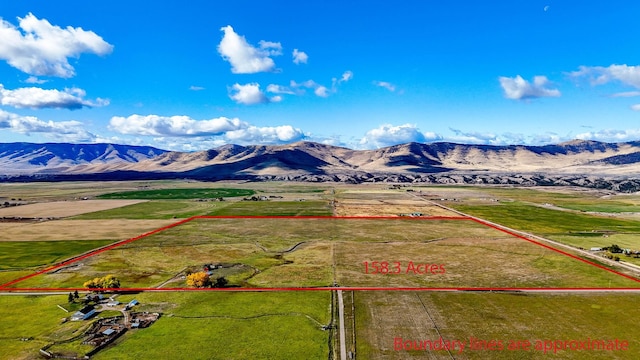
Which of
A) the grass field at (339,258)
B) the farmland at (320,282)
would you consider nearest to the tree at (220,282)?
the farmland at (320,282)

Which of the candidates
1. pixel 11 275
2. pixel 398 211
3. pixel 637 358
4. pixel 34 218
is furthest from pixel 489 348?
pixel 34 218

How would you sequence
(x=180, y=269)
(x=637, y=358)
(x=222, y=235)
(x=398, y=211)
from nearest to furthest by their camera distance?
(x=637, y=358) < (x=180, y=269) < (x=222, y=235) < (x=398, y=211)

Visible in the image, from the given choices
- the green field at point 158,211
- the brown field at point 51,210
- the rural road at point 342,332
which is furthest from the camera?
the brown field at point 51,210

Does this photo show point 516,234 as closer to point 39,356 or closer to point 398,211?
point 398,211

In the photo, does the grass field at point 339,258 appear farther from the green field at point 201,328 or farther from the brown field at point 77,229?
the brown field at point 77,229

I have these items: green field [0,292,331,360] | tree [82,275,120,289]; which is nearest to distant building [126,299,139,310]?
green field [0,292,331,360]
